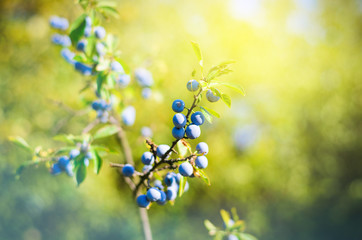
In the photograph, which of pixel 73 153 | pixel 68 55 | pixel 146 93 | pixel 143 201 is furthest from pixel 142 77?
pixel 143 201

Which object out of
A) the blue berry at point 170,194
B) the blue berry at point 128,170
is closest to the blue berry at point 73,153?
the blue berry at point 128,170

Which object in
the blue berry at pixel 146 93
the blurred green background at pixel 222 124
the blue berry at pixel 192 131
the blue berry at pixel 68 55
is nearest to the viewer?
the blue berry at pixel 192 131

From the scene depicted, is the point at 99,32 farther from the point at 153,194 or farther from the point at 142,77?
the point at 153,194

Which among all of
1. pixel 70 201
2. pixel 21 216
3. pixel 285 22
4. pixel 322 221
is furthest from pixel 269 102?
pixel 21 216

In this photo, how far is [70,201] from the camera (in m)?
2.79

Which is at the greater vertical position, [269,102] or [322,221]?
[269,102]

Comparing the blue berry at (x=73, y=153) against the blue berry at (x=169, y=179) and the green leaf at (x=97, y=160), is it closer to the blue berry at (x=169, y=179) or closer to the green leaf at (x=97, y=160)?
the green leaf at (x=97, y=160)

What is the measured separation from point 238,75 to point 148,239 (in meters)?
4.35

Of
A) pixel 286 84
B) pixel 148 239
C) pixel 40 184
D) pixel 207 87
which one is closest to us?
pixel 207 87

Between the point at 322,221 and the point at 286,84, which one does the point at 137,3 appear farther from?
the point at 322,221

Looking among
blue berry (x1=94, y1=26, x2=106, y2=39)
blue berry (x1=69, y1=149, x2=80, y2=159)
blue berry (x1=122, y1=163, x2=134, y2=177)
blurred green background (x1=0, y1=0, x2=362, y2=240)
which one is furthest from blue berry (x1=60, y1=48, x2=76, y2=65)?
blurred green background (x1=0, y1=0, x2=362, y2=240)

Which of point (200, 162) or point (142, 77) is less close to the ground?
point (142, 77)

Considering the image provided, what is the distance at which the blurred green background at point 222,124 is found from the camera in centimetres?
278

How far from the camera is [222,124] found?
4340 millimetres
